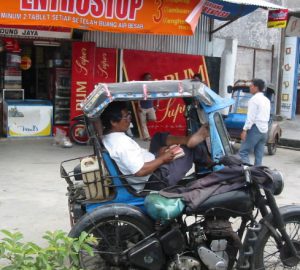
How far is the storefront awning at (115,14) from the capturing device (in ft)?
28.7

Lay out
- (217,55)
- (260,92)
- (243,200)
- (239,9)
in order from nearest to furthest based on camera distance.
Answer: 1. (243,200)
2. (260,92)
3. (239,9)
4. (217,55)

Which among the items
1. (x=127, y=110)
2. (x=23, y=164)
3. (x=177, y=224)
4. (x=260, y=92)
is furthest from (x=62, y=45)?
(x=177, y=224)

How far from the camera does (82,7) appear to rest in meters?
9.12

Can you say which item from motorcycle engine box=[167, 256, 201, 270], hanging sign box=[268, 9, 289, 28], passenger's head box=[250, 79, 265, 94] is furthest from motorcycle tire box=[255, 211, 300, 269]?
hanging sign box=[268, 9, 289, 28]

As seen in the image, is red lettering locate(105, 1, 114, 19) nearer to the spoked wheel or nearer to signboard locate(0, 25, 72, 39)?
Answer: signboard locate(0, 25, 72, 39)

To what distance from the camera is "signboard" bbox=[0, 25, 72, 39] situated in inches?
414

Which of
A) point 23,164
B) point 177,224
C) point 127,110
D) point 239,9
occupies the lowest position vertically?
point 23,164

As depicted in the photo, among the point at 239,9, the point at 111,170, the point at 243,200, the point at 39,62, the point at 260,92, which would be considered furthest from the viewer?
the point at 39,62

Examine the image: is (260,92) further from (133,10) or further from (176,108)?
(176,108)

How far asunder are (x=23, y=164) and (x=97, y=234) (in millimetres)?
5343

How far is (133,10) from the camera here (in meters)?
9.57

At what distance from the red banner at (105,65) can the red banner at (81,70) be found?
0.26 m

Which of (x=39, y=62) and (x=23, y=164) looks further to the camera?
(x=39, y=62)

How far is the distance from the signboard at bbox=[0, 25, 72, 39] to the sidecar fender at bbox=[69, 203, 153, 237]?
24.8ft
